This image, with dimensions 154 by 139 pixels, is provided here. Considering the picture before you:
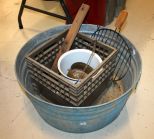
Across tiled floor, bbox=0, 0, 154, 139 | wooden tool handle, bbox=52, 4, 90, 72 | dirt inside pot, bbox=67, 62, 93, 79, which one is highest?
wooden tool handle, bbox=52, 4, 90, 72

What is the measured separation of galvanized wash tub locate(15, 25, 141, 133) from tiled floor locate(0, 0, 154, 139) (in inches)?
2.6

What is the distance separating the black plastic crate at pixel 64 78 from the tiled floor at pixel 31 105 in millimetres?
186

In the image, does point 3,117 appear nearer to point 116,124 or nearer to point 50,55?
point 50,55

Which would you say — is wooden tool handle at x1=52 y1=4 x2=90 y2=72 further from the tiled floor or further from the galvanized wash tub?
the tiled floor

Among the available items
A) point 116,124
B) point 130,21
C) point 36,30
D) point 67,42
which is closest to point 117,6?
point 130,21

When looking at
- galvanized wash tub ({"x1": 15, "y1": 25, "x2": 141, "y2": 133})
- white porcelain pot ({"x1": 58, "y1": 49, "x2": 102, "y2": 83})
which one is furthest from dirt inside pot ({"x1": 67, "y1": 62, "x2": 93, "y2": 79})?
galvanized wash tub ({"x1": 15, "y1": 25, "x2": 141, "y2": 133})

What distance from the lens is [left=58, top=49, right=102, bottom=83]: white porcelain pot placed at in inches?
50.5

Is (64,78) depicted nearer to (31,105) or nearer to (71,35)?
(71,35)

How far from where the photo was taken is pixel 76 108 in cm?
103

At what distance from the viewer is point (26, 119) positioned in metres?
1.35

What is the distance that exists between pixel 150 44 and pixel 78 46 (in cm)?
58

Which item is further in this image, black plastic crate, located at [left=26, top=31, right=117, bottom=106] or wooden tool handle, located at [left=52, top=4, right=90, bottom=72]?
wooden tool handle, located at [left=52, top=4, right=90, bottom=72]

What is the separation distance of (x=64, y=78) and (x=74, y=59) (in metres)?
0.25

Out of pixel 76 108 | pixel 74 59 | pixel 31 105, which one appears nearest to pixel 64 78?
pixel 76 108
